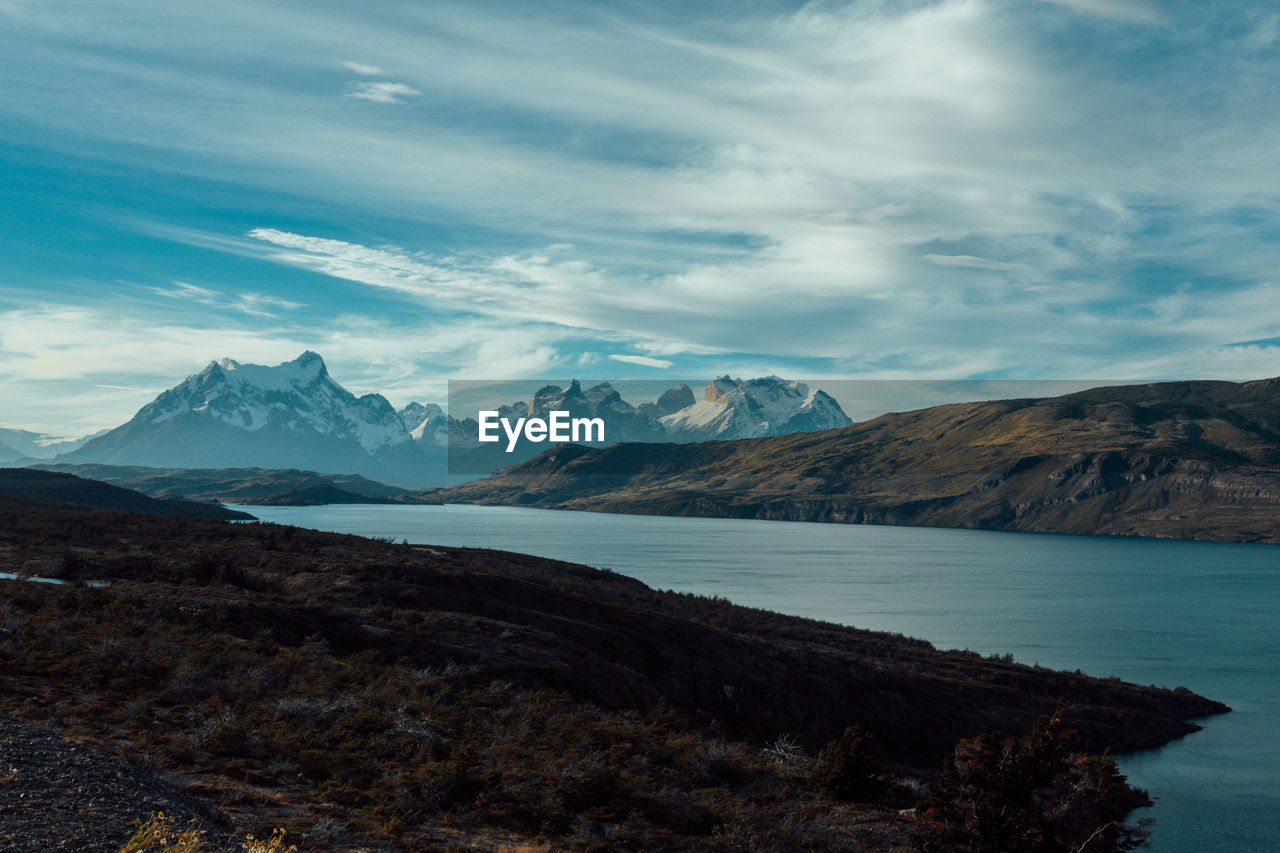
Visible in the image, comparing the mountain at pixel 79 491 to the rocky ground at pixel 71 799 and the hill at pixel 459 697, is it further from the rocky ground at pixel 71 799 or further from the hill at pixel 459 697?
the rocky ground at pixel 71 799

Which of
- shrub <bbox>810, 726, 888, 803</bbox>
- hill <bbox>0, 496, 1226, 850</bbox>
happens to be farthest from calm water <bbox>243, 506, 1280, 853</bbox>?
shrub <bbox>810, 726, 888, 803</bbox>

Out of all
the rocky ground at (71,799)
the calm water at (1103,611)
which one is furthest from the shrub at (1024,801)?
the calm water at (1103,611)

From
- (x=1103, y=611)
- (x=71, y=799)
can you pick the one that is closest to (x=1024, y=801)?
(x=71, y=799)

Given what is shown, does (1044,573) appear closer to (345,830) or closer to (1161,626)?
(1161,626)

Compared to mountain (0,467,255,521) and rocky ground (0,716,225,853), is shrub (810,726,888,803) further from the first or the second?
mountain (0,467,255,521)

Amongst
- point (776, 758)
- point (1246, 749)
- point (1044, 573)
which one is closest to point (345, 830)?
point (776, 758)

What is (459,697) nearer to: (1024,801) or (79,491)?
(1024,801)
